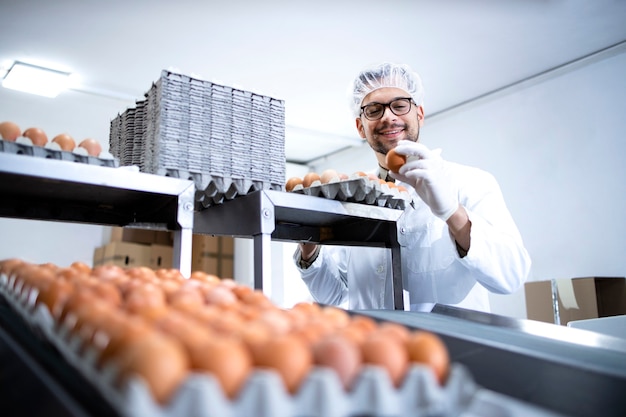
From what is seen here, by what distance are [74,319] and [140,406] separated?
222mm

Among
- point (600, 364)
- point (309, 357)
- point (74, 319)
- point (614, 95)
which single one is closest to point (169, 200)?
point (74, 319)

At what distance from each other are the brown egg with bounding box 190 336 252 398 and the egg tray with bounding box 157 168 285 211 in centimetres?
65

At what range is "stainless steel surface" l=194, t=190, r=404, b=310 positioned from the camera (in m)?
1.14

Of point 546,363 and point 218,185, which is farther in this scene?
point 218,185

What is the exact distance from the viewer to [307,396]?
0.48 metres

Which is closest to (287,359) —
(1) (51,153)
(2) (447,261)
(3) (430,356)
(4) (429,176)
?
(3) (430,356)

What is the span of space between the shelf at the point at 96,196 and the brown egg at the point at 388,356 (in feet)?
2.11

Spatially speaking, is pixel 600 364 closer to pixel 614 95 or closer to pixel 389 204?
pixel 389 204

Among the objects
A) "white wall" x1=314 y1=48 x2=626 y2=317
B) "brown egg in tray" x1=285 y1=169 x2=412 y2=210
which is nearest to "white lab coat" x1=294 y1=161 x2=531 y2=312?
"brown egg in tray" x1=285 y1=169 x2=412 y2=210

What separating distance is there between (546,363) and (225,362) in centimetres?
53

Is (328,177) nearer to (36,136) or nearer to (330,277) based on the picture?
(36,136)

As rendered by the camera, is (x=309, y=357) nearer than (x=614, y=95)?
Yes

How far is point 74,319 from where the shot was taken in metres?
0.58

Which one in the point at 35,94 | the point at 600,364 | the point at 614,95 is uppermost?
the point at 35,94
